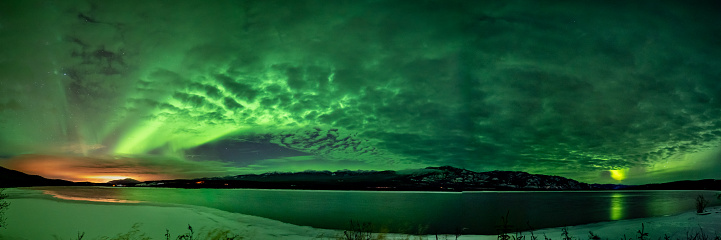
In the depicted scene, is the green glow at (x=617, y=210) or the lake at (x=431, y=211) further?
the green glow at (x=617, y=210)

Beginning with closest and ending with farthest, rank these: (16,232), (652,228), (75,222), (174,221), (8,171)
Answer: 1. (16,232)
2. (652,228)
3. (75,222)
4. (174,221)
5. (8,171)

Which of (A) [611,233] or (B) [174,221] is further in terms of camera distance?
(B) [174,221]

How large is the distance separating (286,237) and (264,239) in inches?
42.4

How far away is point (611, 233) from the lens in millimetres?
14648

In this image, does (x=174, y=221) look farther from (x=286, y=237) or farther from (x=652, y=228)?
(x=652, y=228)

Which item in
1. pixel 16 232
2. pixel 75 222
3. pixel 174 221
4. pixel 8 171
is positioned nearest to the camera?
pixel 16 232

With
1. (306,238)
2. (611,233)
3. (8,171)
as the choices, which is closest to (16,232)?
(306,238)

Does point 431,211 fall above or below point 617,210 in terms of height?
above

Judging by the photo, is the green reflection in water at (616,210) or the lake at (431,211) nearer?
the lake at (431,211)

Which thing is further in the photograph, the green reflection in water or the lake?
the green reflection in water

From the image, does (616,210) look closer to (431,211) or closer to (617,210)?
(617,210)

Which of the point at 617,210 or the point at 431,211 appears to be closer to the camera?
the point at 431,211

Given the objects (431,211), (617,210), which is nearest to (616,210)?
(617,210)

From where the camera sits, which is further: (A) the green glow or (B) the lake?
(A) the green glow
